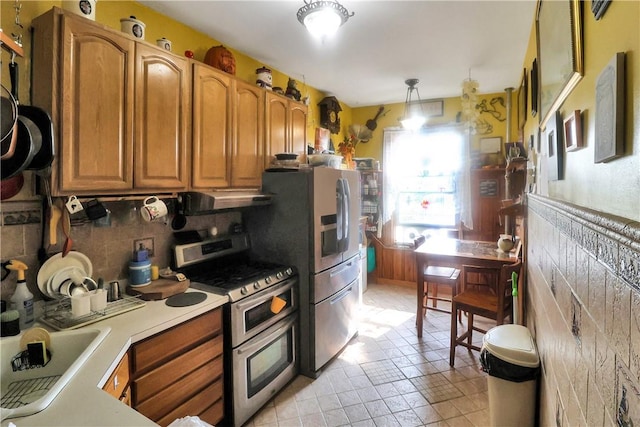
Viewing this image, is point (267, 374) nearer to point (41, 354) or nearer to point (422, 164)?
point (41, 354)

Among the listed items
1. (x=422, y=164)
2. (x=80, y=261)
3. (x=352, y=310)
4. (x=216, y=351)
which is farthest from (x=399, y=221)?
(x=80, y=261)

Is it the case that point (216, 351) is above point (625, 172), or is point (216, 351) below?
below

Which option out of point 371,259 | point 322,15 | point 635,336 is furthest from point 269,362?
point 371,259

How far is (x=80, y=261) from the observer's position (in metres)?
1.77

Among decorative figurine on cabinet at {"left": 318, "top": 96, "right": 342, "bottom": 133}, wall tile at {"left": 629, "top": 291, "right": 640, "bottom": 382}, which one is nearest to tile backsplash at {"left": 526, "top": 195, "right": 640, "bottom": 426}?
wall tile at {"left": 629, "top": 291, "right": 640, "bottom": 382}

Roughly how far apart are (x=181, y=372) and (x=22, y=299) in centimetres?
79

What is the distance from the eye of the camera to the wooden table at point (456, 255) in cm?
275

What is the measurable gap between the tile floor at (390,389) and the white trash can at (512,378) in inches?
16.2

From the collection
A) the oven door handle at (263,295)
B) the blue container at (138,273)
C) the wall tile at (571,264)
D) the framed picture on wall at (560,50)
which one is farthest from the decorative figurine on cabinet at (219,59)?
the wall tile at (571,264)

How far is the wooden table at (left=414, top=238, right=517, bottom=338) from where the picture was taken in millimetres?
2746

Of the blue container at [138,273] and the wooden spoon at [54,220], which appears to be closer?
the wooden spoon at [54,220]

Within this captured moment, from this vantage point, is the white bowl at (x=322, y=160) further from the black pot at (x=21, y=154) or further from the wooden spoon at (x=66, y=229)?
the black pot at (x=21, y=154)

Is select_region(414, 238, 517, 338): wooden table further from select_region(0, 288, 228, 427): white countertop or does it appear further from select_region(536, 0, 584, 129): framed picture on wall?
select_region(0, 288, 228, 427): white countertop

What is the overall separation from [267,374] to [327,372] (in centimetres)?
59
